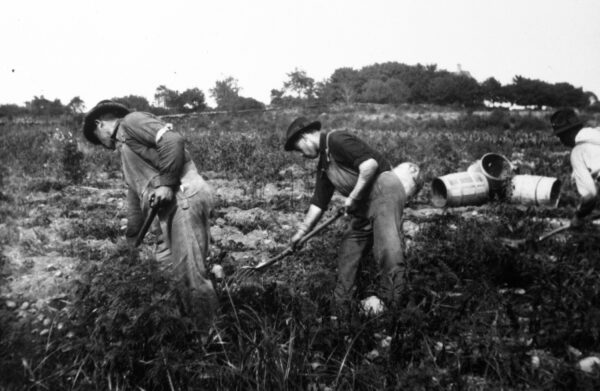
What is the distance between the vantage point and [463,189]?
7426mm

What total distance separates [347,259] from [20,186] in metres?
7.53

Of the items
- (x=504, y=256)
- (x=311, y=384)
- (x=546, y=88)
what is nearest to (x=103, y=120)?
(x=311, y=384)

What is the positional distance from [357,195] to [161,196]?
146cm

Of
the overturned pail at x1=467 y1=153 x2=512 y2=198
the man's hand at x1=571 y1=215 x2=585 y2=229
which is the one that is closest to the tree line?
the overturned pail at x1=467 y1=153 x2=512 y2=198

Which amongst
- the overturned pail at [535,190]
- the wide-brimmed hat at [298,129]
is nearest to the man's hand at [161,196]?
the wide-brimmed hat at [298,129]

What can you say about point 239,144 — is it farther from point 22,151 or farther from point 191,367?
point 191,367

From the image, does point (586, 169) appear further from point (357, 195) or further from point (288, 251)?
point (288, 251)

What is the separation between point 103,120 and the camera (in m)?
3.74

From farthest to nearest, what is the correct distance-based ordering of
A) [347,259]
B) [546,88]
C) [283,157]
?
[546,88] < [283,157] < [347,259]

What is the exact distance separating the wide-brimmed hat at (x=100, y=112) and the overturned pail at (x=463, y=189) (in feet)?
16.9

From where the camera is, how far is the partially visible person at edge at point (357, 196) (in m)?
3.64

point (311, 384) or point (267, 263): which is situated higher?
point (267, 263)

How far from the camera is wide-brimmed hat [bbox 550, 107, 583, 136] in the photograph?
15.7 ft

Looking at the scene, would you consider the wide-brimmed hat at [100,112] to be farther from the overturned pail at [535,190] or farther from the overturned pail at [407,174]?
the overturned pail at [535,190]
